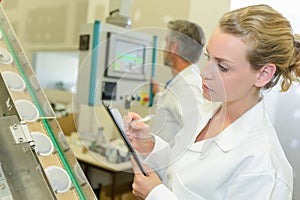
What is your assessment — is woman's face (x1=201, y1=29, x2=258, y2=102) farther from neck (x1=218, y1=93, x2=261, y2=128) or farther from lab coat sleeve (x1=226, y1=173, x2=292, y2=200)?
lab coat sleeve (x1=226, y1=173, x2=292, y2=200)

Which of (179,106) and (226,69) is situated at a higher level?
(226,69)

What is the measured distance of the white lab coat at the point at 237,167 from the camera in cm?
76

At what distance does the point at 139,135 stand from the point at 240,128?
33cm

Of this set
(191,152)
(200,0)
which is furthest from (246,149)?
(200,0)

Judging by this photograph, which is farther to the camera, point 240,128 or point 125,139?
point 240,128

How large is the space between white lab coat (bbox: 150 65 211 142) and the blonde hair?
0.22 meters

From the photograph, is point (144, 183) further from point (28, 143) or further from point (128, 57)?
point (128, 57)

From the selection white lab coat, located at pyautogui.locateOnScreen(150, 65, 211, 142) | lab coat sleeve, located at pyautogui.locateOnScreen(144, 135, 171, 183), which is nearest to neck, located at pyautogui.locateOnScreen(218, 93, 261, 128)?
white lab coat, located at pyautogui.locateOnScreen(150, 65, 211, 142)

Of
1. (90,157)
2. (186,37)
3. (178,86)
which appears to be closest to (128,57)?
(186,37)

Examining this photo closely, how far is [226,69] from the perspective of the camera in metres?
0.81

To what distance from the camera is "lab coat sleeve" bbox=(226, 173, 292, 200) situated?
752mm

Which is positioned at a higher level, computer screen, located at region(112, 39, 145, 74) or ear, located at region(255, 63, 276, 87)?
ear, located at region(255, 63, 276, 87)

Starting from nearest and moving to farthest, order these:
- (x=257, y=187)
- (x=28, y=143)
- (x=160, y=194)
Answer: (x=28, y=143)
(x=257, y=187)
(x=160, y=194)

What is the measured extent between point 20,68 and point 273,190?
0.79 m
